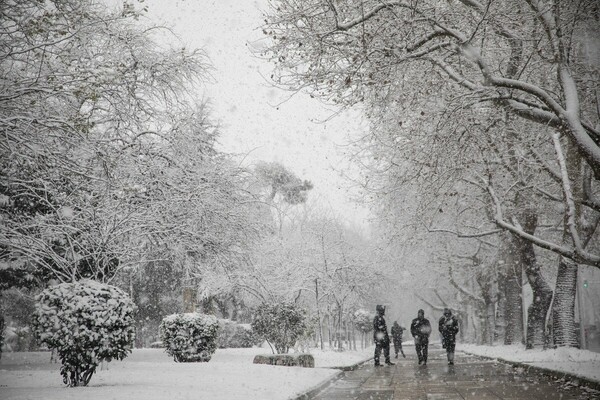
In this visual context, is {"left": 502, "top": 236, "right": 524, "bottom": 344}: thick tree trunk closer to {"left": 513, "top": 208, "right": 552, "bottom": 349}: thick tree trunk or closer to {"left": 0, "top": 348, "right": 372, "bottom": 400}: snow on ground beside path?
{"left": 513, "top": 208, "right": 552, "bottom": 349}: thick tree trunk

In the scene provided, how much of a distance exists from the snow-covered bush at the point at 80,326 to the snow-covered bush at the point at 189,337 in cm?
801

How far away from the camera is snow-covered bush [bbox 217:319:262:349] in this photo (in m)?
35.1

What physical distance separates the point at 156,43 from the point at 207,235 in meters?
6.02

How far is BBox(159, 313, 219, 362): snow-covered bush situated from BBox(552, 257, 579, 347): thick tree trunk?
40.9 ft

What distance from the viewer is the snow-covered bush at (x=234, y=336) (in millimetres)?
35125

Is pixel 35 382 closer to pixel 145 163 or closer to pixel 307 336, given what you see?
pixel 145 163

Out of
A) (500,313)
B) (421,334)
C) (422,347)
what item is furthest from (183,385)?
(500,313)

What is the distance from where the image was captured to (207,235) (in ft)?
53.6

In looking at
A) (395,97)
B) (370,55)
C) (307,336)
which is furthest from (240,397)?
(307,336)

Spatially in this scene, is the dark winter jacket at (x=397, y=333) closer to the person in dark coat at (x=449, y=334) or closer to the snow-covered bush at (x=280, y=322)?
the person in dark coat at (x=449, y=334)

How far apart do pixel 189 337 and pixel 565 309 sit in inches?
529

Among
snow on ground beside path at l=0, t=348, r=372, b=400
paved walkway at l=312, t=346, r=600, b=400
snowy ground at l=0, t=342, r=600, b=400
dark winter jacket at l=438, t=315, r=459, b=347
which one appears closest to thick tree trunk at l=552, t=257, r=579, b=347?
snowy ground at l=0, t=342, r=600, b=400

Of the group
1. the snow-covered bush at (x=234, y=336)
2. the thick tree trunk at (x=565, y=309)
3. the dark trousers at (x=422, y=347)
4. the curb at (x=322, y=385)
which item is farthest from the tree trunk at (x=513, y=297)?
the snow-covered bush at (x=234, y=336)

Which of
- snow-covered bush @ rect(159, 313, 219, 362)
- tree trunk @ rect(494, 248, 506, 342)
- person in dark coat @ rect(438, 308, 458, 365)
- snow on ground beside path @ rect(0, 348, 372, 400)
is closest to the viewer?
snow on ground beside path @ rect(0, 348, 372, 400)
